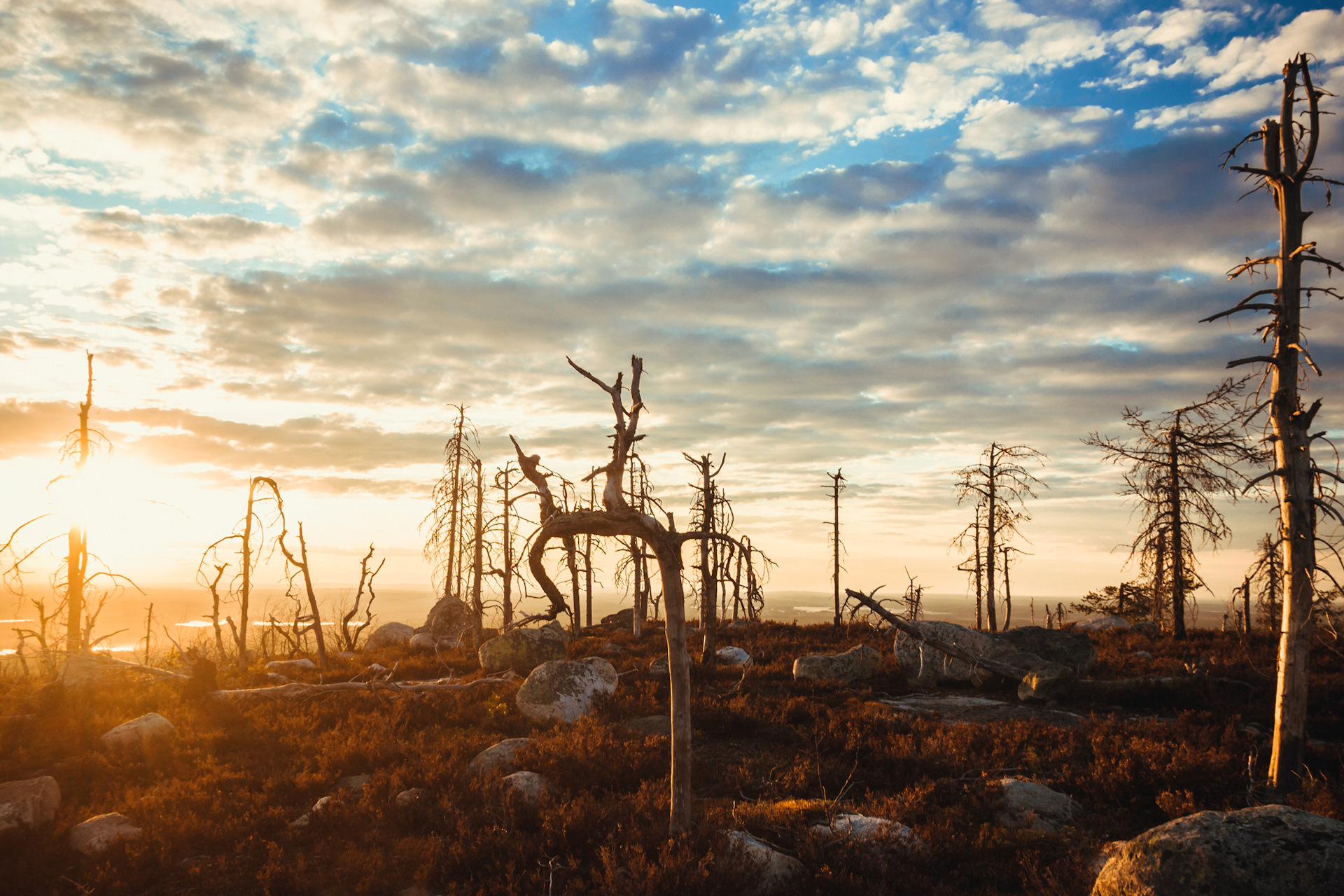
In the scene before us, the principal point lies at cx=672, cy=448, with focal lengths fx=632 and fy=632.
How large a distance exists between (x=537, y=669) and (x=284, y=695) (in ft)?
20.1

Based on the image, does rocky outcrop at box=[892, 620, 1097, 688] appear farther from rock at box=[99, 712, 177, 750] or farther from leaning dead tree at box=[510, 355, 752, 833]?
rock at box=[99, 712, 177, 750]

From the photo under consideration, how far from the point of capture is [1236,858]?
556 cm

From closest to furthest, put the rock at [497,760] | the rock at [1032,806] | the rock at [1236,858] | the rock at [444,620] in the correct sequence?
the rock at [1236,858]
the rock at [1032,806]
the rock at [497,760]
the rock at [444,620]

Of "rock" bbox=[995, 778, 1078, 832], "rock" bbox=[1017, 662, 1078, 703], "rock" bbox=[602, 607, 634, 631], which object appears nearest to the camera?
"rock" bbox=[995, 778, 1078, 832]

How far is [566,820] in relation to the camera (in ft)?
27.2

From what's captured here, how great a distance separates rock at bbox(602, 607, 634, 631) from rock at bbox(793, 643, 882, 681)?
15.7 metres

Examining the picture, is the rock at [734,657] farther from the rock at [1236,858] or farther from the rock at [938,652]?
the rock at [1236,858]

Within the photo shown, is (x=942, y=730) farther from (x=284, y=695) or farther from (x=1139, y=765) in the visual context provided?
(x=284, y=695)

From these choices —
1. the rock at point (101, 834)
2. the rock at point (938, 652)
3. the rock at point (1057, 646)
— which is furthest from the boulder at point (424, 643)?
the rock at point (1057, 646)

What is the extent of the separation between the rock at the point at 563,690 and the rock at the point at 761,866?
25.0 feet

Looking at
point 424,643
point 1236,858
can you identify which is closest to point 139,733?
point 424,643

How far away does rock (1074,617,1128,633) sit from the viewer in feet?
90.4

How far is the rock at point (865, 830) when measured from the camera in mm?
7711

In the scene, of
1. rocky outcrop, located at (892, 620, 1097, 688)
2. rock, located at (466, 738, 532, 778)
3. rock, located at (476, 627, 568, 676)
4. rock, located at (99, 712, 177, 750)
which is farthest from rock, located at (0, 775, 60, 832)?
rocky outcrop, located at (892, 620, 1097, 688)
